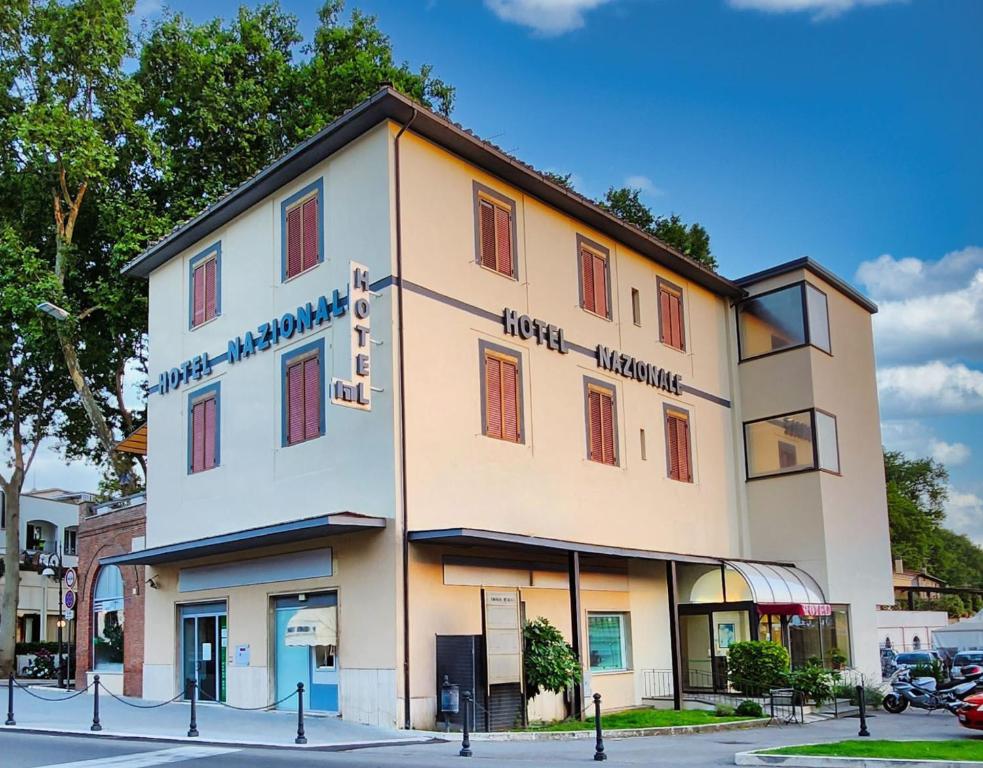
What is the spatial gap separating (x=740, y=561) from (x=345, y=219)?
1313 cm

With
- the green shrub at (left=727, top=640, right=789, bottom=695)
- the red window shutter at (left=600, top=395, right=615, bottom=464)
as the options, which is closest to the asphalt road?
the green shrub at (left=727, top=640, right=789, bottom=695)

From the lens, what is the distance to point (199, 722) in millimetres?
19641

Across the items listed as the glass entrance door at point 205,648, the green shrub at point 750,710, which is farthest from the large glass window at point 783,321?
the glass entrance door at point 205,648

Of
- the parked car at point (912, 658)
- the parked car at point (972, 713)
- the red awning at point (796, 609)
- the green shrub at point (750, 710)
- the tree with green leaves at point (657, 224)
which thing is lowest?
the parked car at point (912, 658)

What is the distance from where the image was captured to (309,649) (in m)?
20.9

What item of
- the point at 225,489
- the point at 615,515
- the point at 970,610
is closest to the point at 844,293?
the point at 615,515

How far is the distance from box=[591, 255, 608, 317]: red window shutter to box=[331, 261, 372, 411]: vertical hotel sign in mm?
7392

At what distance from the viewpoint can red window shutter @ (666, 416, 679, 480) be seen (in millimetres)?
27359

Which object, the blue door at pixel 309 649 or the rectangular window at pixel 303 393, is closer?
the blue door at pixel 309 649

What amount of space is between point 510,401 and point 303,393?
437cm

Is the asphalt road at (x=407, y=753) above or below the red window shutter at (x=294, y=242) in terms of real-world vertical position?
below

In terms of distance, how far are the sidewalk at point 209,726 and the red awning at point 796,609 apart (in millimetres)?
10778

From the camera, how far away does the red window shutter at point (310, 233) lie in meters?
22.2

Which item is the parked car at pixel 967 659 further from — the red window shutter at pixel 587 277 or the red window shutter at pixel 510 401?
the red window shutter at pixel 510 401
